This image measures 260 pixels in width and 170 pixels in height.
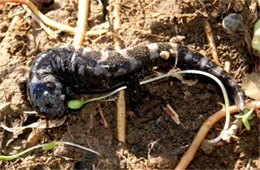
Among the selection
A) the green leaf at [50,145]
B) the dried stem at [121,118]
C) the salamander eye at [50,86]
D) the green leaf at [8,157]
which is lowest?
the green leaf at [8,157]

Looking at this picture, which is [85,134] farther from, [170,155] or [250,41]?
[250,41]

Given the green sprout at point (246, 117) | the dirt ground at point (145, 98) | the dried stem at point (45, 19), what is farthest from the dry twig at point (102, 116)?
the green sprout at point (246, 117)

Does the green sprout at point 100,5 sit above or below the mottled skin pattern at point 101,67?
above

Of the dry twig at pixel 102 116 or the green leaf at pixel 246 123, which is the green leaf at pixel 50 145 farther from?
the green leaf at pixel 246 123

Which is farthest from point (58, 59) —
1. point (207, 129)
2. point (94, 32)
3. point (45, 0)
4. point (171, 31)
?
point (207, 129)

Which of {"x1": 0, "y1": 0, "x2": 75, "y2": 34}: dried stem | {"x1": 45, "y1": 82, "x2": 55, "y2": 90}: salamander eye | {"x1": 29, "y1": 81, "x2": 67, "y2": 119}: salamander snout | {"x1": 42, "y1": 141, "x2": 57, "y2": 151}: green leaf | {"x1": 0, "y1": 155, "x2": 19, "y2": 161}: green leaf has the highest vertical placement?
{"x1": 0, "y1": 0, "x2": 75, "y2": 34}: dried stem

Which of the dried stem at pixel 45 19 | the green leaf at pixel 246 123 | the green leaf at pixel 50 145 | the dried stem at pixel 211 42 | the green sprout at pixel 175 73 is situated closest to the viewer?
the green leaf at pixel 246 123

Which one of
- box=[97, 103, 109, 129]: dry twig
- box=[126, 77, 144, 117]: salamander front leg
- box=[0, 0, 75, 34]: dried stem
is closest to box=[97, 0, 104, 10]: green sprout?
box=[0, 0, 75, 34]: dried stem

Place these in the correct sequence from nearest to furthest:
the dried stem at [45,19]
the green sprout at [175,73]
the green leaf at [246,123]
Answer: the green leaf at [246,123], the green sprout at [175,73], the dried stem at [45,19]

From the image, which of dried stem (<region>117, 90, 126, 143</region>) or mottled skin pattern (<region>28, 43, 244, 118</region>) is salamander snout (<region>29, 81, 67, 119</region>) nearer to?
mottled skin pattern (<region>28, 43, 244, 118</region>)
